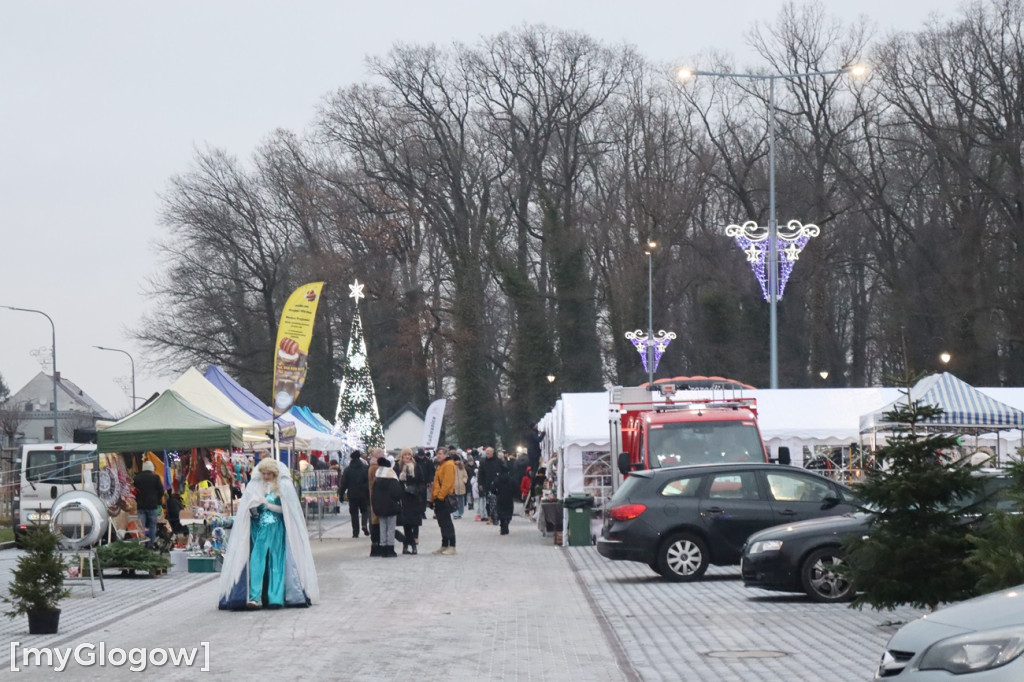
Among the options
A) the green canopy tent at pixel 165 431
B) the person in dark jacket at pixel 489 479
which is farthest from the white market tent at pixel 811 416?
the green canopy tent at pixel 165 431

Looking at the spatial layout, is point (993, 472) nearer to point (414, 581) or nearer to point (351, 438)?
point (414, 581)

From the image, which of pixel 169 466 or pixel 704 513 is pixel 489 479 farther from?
pixel 704 513

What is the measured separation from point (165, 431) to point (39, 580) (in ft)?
33.6

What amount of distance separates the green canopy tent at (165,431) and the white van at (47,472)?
5.63m

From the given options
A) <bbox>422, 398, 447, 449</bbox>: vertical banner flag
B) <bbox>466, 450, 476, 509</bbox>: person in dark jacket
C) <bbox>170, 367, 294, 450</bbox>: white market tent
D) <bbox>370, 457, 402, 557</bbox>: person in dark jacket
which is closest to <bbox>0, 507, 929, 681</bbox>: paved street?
<bbox>370, 457, 402, 557</bbox>: person in dark jacket

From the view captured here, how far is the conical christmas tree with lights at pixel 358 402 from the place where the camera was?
53.1 metres

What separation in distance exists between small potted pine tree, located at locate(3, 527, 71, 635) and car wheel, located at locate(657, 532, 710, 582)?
28.2 feet

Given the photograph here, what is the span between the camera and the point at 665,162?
5909 cm

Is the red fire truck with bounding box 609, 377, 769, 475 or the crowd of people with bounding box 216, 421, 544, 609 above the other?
the red fire truck with bounding box 609, 377, 769, 475

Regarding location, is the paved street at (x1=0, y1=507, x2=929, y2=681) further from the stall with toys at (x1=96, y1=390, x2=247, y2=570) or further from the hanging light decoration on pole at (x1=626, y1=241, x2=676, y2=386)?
the hanging light decoration on pole at (x1=626, y1=241, x2=676, y2=386)

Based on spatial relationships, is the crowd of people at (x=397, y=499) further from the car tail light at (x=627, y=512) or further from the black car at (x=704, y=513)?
the black car at (x=704, y=513)

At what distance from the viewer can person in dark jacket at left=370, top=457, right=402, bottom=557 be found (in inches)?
980

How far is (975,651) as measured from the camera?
712cm

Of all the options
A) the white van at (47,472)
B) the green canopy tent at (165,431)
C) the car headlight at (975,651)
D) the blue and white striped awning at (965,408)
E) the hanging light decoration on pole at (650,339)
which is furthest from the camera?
the hanging light decoration on pole at (650,339)
